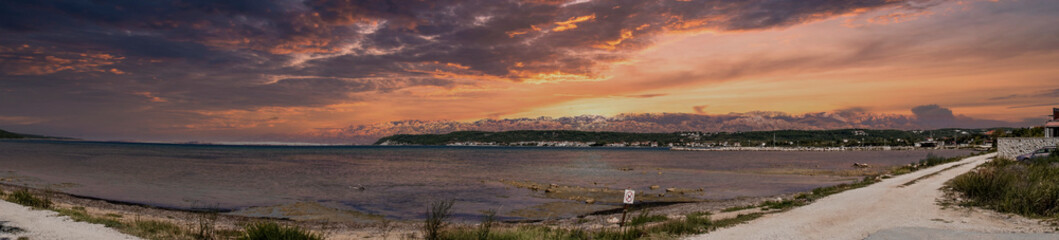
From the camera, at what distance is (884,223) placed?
14961 millimetres

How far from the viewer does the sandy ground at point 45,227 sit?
1410 centimetres

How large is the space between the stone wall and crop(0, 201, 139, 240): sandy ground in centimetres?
6289

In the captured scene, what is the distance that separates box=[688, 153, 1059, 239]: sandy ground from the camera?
1332 cm

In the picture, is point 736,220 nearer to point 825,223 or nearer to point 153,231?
Answer: point 825,223

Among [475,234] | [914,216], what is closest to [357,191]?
[475,234]

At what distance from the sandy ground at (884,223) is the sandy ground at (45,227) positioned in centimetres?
1668

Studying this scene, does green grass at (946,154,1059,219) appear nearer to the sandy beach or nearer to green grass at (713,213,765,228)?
the sandy beach

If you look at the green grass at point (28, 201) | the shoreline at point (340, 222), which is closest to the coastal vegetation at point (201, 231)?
the shoreline at point (340, 222)

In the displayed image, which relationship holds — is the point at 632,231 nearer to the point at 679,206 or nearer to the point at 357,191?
the point at 679,206

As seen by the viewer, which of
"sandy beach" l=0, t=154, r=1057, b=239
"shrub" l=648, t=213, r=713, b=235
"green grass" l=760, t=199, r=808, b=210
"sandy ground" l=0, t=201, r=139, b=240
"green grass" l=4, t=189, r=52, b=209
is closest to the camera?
"sandy beach" l=0, t=154, r=1057, b=239

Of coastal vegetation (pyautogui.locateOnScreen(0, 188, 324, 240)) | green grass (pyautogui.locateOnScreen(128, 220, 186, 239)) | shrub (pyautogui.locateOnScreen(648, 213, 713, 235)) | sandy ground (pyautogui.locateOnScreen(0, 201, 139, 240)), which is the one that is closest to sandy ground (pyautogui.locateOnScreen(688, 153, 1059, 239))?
shrub (pyautogui.locateOnScreen(648, 213, 713, 235))

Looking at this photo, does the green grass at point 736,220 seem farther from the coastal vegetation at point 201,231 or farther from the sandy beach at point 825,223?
the coastal vegetation at point 201,231

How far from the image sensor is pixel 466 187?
3869 cm

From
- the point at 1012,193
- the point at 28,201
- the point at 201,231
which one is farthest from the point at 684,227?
the point at 28,201
